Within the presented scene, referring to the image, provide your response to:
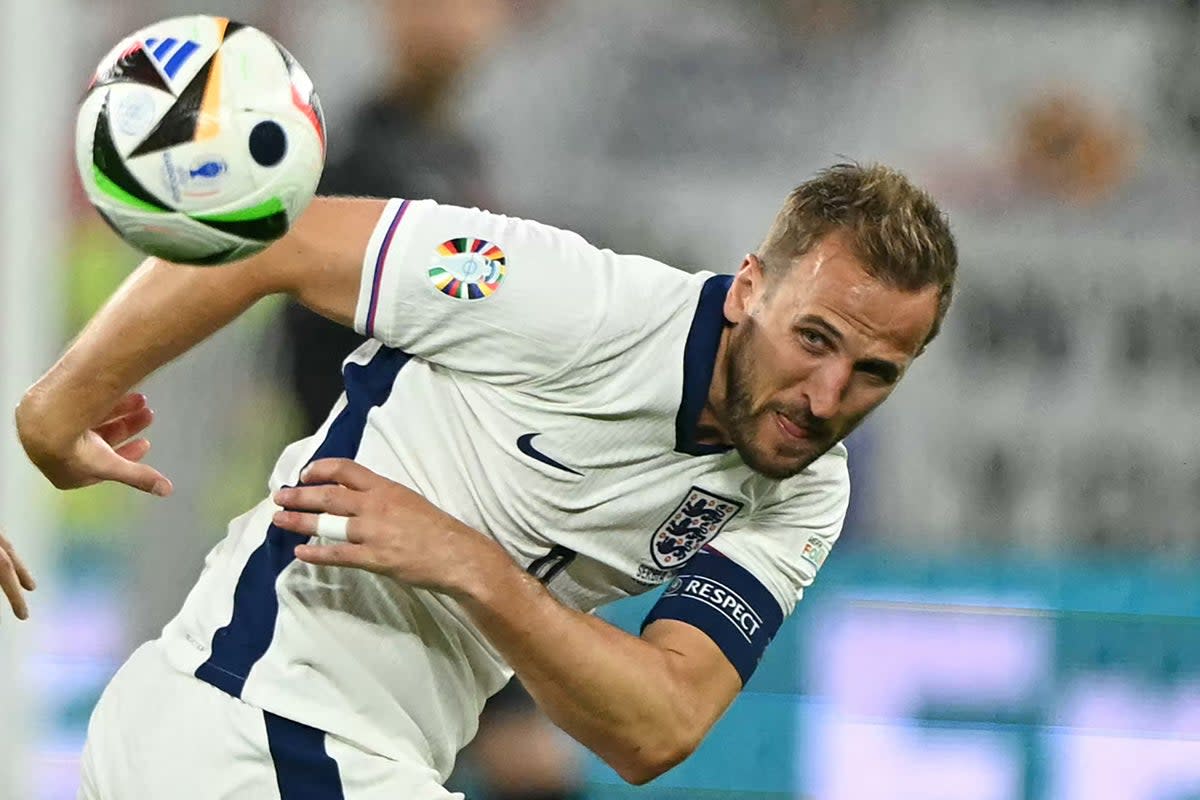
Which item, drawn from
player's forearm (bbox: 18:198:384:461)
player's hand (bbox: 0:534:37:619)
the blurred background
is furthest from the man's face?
the blurred background

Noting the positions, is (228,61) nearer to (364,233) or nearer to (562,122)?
(364,233)

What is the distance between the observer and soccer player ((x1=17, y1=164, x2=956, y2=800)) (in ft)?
5.96

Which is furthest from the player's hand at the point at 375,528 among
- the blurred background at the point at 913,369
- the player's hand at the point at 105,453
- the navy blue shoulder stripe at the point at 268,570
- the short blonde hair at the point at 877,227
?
the blurred background at the point at 913,369

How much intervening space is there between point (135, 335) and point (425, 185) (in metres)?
1.52

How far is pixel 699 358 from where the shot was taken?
1.90 m

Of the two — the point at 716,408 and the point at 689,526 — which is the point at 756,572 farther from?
the point at 716,408

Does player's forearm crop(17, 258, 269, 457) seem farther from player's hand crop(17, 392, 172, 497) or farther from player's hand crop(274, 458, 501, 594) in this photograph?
player's hand crop(274, 458, 501, 594)

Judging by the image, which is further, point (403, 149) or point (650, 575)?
point (403, 149)

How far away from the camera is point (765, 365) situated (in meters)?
1.86

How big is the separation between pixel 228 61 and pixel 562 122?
246 centimetres

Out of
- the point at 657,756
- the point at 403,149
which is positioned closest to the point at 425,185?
the point at 403,149

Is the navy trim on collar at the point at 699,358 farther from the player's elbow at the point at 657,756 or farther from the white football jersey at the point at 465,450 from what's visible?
the player's elbow at the point at 657,756

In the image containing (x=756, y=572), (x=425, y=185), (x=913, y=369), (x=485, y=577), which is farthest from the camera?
(x=913, y=369)

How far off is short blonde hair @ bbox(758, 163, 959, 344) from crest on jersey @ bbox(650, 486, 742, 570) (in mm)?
306
